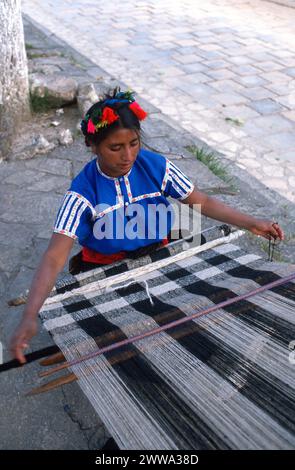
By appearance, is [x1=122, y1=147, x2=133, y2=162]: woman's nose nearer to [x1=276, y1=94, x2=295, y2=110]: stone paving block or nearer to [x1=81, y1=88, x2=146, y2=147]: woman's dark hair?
[x1=81, y1=88, x2=146, y2=147]: woman's dark hair

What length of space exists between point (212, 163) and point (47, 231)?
1597 millimetres

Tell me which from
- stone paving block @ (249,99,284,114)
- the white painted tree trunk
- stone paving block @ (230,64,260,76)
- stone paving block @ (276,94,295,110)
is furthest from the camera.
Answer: stone paving block @ (230,64,260,76)

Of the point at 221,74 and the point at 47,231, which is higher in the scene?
the point at 221,74

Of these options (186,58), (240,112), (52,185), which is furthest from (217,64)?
(52,185)

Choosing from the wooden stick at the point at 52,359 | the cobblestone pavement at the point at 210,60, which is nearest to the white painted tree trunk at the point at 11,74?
the cobblestone pavement at the point at 210,60

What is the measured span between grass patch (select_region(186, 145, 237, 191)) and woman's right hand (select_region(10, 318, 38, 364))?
2494mm

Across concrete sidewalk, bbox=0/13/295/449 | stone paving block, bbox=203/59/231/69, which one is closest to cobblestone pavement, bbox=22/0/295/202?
stone paving block, bbox=203/59/231/69

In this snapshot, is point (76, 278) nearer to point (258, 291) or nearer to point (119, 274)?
point (119, 274)

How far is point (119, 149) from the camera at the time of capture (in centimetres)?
189

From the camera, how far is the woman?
6.02 ft

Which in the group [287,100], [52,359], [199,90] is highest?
[52,359]

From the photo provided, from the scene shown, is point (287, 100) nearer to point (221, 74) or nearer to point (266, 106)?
point (266, 106)

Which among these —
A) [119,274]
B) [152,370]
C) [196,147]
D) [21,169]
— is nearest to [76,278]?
[119,274]
